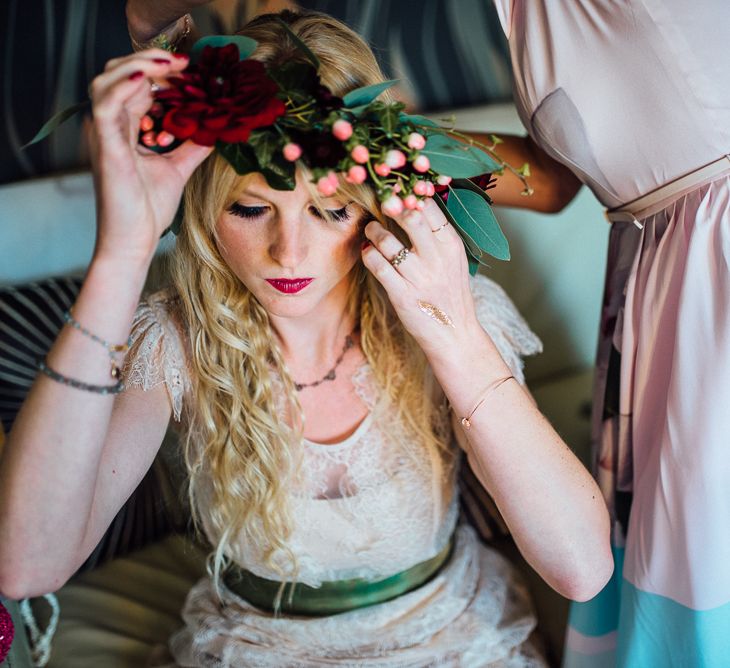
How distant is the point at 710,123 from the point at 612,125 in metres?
0.12

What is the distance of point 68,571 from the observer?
2.91ft

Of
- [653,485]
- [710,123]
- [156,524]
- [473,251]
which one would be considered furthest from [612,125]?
[156,524]

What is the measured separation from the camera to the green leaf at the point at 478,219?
953 millimetres

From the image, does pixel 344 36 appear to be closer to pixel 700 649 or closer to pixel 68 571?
pixel 68 571

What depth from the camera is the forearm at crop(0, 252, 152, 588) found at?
2.55 ft

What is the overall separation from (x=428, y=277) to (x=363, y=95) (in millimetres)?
230

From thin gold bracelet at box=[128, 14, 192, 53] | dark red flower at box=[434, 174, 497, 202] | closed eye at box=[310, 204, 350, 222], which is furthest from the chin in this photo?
thin gold bracelet at box=[128, 14, 192, 53]

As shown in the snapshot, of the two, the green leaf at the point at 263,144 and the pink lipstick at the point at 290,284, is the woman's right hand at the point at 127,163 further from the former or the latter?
the pink lipstick at the point at 290,284

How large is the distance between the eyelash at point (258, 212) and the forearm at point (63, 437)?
0.22 metres

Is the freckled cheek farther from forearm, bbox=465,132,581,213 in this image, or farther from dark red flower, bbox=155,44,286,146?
forearm, bbox=465,132,581,213

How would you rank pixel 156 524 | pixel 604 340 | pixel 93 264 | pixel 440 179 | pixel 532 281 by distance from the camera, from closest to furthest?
pixel 93 264, pixel 440 179, pixel 604 340, pixel 156 524, pixel 532 281

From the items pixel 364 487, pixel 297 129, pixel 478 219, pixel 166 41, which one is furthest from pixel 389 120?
pixel 364 487

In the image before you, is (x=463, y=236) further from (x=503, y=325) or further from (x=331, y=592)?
(x=331, y=592)

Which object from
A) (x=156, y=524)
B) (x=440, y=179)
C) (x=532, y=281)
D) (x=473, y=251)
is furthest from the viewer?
(x=532, y=281)
